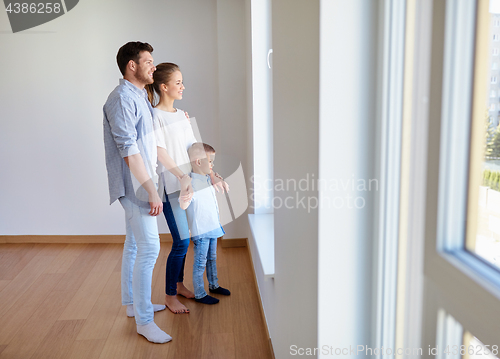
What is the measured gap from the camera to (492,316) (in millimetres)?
500

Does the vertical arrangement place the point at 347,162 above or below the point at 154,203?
above

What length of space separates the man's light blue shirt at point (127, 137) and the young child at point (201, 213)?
322 mm

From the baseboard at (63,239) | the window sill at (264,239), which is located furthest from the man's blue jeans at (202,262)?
the baseboard at (63,239)

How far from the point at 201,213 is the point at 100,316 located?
80 centimetres

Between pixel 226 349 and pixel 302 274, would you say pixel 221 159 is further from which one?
pixel 302 274

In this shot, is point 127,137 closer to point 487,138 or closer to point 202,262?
point 202,262

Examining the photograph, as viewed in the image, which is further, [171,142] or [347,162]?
[171,142]

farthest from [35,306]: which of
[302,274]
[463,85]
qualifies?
[463,85]

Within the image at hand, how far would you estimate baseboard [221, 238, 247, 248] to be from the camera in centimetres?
346

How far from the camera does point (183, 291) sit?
8.21 ft

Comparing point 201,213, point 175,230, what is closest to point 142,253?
point 175,230

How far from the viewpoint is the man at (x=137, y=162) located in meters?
1.89

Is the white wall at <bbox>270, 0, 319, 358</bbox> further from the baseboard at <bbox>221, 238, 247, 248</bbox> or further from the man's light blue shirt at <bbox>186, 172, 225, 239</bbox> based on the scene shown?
the baseboard at <bbox>221, 238, 247, 248</bbox>

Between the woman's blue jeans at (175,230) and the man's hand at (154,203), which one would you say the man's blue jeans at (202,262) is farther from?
the man's hand at (154,203)
